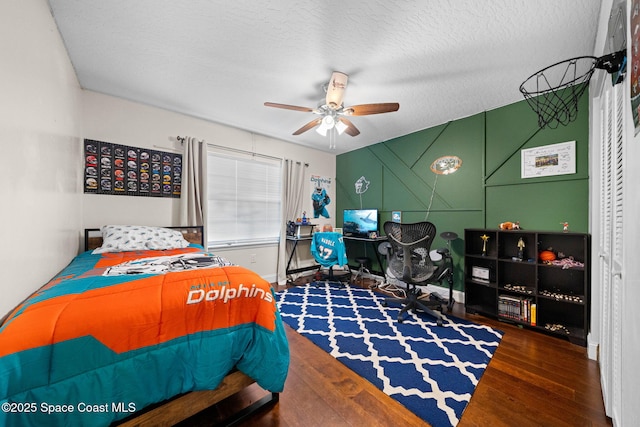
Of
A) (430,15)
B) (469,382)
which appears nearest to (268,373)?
(469,382)

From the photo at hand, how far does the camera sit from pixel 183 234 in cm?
310

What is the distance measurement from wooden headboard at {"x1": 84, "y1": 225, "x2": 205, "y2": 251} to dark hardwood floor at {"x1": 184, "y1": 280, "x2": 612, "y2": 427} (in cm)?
210

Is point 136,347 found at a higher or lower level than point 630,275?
lower

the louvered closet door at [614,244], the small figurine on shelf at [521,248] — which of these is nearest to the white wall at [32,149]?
the louvered closet door at [614,244]

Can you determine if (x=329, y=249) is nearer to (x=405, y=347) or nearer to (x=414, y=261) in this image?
(x=414, y=261)

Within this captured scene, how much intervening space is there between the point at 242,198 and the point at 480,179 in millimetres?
3452

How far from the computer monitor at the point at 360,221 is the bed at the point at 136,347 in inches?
116

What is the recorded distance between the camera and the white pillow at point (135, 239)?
2.37 metres

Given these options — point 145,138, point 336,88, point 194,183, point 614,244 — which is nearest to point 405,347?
point 614,244

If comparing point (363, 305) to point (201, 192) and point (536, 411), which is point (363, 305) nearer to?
point (536, 411)

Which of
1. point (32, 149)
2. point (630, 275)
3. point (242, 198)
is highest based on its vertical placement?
point (32, 149)

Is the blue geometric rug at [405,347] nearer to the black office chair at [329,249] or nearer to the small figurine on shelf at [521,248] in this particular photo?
the black office chair at [329,249]

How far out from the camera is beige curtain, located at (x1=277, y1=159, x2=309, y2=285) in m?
4.03

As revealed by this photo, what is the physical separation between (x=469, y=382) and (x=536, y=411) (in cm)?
35
